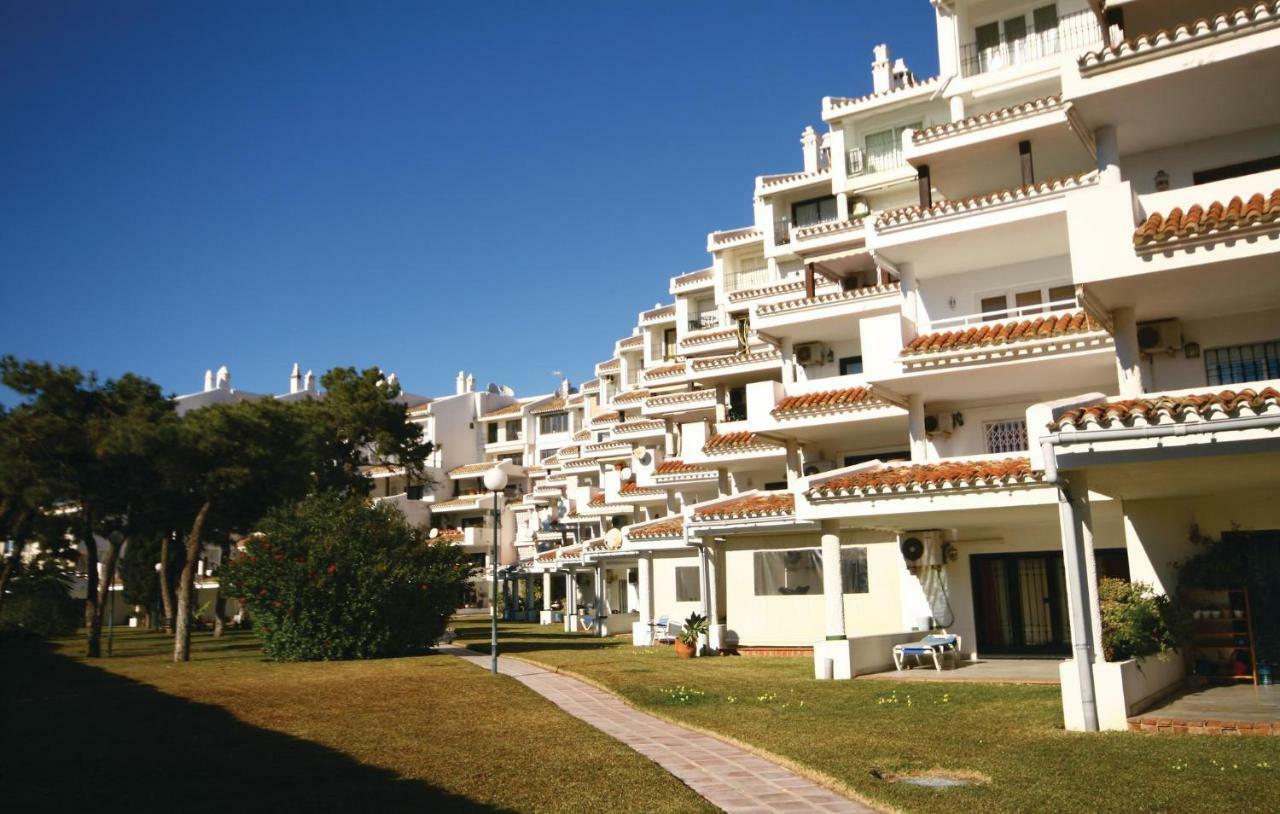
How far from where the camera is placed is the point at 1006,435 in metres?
24.4

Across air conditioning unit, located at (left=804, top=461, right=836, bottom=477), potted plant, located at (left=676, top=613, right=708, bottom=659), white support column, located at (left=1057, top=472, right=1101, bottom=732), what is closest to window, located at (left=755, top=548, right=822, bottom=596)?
potted plant, located at (left=676, top=613, right=708, bottom=659)

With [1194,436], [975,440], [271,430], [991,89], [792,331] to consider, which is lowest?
Result: [1194,436]

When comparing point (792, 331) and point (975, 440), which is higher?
point (792, 331)

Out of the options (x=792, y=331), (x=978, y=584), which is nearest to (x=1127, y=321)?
(x=978, y=584)

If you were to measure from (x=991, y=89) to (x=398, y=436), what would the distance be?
136ft

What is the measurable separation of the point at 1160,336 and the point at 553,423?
219 feet

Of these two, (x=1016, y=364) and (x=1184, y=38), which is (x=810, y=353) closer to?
(x=1016, y=364)

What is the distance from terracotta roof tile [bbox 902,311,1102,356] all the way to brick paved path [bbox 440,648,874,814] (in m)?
10.9

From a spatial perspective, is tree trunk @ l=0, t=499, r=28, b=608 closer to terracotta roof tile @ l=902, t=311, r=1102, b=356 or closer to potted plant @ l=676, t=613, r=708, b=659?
potted plant @ l=676, t=613, r=708, b=659

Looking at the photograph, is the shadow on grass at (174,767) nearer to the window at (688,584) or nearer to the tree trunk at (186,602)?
the tree trunk at (186,602)

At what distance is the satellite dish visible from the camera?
2391 cm

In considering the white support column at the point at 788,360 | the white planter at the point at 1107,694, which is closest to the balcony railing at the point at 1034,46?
the white support column at the point at 788,360

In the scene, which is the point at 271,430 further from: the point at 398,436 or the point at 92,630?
the point at 398,436

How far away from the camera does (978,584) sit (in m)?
24.0
